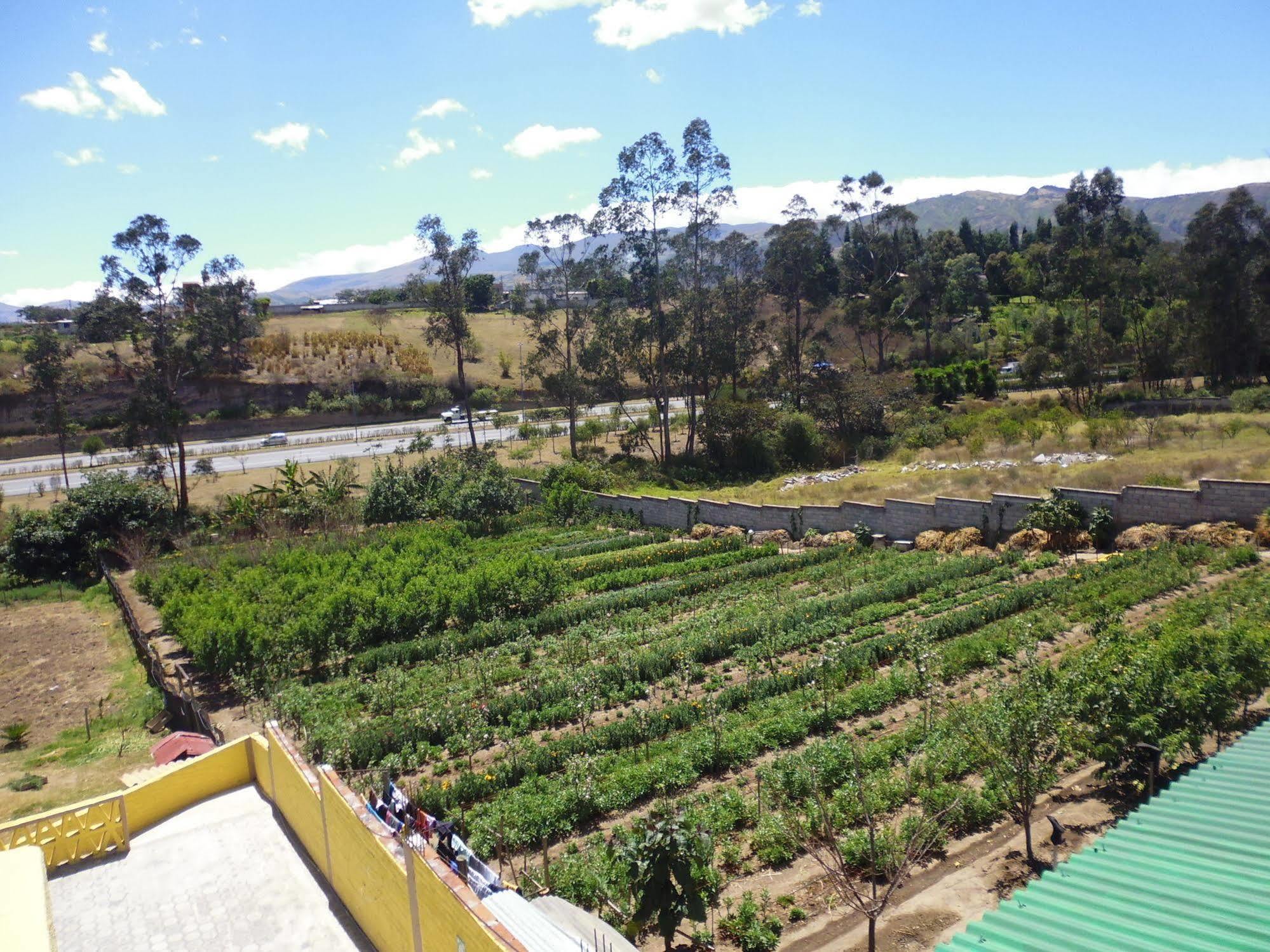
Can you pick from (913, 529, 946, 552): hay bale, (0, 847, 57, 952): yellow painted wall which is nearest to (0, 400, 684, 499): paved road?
(913, 529, 946, 552): hay bale

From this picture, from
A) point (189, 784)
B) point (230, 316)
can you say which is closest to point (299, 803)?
point (189, 784)

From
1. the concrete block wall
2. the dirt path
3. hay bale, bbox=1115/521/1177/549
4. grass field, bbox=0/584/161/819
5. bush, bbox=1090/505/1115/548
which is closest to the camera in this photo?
grass field, bbox=0/584/161/819

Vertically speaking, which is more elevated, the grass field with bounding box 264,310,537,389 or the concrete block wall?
the grass field with bounding box 264,310,537,389

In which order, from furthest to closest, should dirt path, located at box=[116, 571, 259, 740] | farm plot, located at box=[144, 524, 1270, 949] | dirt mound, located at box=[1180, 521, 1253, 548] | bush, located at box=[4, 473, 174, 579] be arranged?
bush, located at box=[4, 473, 174, 579], dirt mound, located at box=[1180, 521, 1253, 548], dirt path, located at box=[116, 571, 259, 740], farm plot, located at box=[144, 524, 1270, 949]

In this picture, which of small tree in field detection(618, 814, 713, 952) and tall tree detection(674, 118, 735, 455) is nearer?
small tree in field detection(618, 814, 713, 952)

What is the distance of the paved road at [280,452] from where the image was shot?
46.2 meters

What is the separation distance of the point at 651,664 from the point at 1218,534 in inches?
529

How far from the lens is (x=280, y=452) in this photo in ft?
171

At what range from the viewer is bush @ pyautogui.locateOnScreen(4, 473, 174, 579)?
29234 mm

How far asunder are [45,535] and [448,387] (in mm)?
46320

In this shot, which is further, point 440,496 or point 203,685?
point 440,496

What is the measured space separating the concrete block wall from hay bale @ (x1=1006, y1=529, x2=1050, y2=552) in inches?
27.4

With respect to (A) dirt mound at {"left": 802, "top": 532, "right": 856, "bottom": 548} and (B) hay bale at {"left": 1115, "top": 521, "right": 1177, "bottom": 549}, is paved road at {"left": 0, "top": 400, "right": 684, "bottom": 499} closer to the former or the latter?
(A) dirt mound at {"left": 802, "top": 532, "right": 856, "bottom": 548}

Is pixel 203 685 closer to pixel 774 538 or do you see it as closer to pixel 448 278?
pixel 774 538
